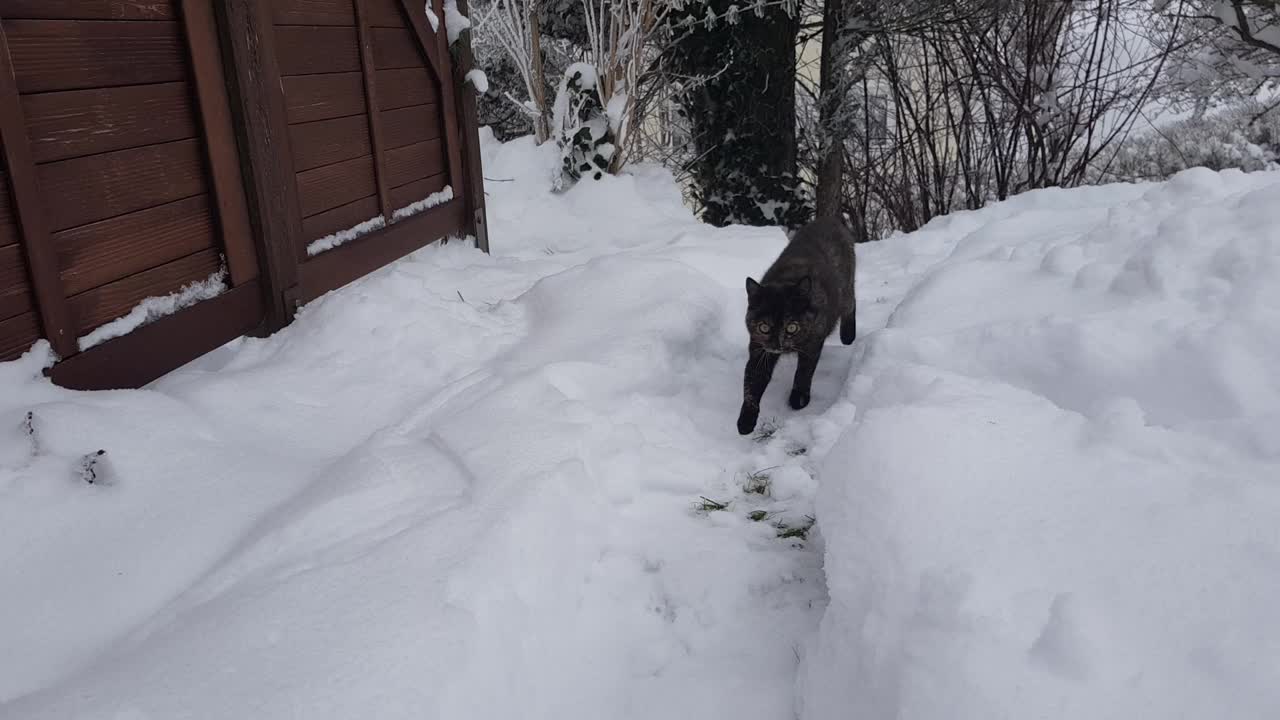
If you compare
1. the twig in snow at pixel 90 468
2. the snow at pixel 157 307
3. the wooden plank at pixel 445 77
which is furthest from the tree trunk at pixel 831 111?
the twig in snow at pixel 90 468

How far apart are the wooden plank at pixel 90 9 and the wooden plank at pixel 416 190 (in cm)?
191

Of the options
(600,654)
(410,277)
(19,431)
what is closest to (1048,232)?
(410,277)

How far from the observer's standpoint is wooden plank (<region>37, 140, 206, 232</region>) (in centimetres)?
277

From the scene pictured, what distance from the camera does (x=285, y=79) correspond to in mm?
4008

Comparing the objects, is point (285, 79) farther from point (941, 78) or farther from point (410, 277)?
point (941, 78)

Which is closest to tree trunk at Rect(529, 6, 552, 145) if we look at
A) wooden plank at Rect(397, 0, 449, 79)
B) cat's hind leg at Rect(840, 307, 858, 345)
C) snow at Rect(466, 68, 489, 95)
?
snow at Rect(466, 68, 489, 95)

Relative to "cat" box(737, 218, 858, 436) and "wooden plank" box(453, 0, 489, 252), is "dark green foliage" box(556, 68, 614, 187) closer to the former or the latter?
"wooden plank" box(453, 0, 489, 252)

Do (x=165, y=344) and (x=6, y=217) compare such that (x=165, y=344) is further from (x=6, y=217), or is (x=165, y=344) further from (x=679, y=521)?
(x=679, y=521)

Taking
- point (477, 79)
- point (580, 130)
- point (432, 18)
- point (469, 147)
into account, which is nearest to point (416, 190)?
point (469, 147)

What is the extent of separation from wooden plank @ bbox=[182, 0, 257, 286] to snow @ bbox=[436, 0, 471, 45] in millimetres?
2372

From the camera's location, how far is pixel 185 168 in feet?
11.0

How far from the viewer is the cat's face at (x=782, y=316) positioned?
3.53 meters

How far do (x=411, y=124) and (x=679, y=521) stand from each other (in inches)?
145

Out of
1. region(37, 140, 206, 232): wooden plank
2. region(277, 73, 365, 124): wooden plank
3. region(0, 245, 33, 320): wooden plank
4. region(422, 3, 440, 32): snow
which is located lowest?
region(0, 245, 33, 320): wooden plank
